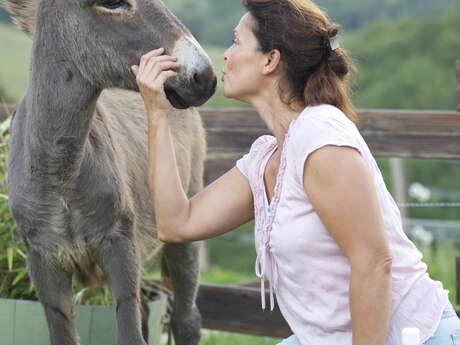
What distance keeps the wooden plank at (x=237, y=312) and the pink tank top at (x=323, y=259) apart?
233 centimetres

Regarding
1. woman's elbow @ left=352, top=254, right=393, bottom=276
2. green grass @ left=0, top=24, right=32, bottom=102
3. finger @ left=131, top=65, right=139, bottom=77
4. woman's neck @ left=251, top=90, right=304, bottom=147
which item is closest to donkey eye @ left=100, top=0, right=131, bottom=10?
finger @ left=131, top=65, right=139, bottom=77

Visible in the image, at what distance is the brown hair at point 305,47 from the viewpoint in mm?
3094

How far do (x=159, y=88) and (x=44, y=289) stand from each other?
1.27 meters

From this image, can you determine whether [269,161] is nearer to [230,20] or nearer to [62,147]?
[62,147]

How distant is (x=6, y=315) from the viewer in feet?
14.7

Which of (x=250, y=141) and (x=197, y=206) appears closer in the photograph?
(x=197, y=206)

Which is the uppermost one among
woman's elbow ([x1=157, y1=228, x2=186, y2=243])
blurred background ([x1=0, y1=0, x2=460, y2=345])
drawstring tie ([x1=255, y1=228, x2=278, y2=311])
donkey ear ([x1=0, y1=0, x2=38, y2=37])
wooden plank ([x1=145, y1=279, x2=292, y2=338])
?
donkey ear ([x1=0, y1=0, x2=38, y2=37])

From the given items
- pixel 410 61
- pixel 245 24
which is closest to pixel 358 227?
pixel 245 24

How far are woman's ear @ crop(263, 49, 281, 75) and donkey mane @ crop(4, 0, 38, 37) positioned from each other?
120 cm

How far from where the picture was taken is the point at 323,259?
3021mm

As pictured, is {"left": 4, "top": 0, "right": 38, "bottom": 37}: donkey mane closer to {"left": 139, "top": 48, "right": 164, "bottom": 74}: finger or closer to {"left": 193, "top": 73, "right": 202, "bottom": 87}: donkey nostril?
{"left": 139, "top": 48, "right": 164, "bottom": 74}: finger

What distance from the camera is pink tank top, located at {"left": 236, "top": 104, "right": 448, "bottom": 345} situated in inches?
118

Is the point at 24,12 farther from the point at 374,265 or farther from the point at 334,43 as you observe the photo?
the point at 374,265

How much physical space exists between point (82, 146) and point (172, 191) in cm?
65
